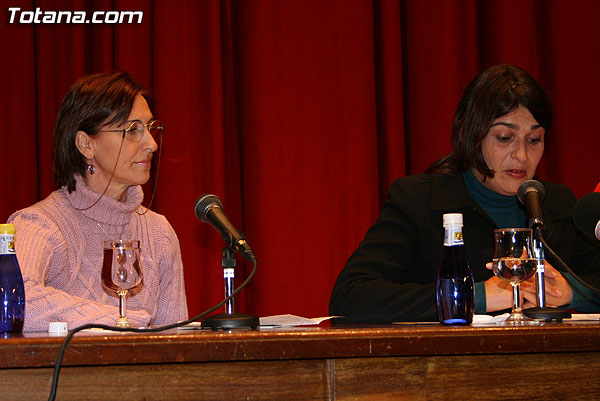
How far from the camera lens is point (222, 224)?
1.38m

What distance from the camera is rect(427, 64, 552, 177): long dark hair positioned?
6.73ft

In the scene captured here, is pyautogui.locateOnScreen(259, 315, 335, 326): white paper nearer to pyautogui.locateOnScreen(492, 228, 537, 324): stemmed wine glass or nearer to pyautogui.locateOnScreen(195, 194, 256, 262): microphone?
pyautogui.locateOnScreen(195, 194, 256, 262): microphone

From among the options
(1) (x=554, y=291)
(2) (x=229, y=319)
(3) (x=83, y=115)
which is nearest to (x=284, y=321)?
(2) (x=229, y=319)

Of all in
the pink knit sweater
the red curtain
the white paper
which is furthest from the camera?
the red curtain

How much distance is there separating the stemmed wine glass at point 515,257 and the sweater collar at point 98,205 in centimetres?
115

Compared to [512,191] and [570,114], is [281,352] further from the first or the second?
[570,114]

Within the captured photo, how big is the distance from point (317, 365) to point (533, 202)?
738 mm

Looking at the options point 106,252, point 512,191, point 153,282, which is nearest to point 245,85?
point 153,282

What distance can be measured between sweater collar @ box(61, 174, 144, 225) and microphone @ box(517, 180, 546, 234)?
3.79 feet

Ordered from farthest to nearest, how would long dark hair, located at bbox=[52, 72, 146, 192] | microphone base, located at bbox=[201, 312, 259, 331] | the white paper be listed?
long dark hair, located at bbox=[52, 72, 146, 192] → the white paper → microphone base, located at bbox=[201, 312, 259, 331]

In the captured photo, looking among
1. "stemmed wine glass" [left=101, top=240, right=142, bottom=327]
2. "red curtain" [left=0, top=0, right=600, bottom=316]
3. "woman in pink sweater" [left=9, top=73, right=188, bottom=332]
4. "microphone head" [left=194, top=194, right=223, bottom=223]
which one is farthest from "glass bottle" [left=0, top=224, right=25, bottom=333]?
"red curtain" [left=0, top=0, right=600, bottom=316]

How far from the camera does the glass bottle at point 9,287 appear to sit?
1385mm

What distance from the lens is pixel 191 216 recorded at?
9.78 ft

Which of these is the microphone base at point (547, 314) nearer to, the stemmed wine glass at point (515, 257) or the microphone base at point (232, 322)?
the stemmed wine glass at point (515, 257)
